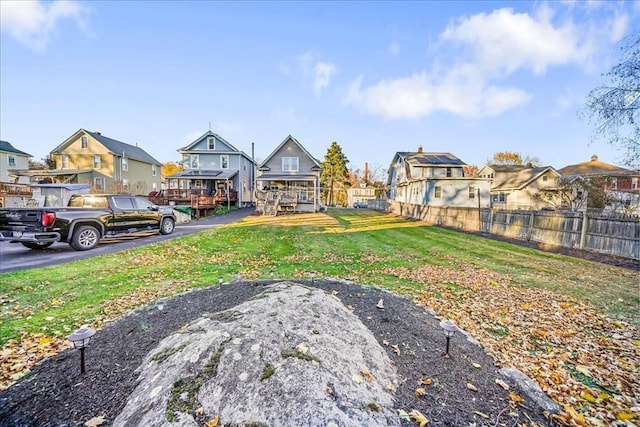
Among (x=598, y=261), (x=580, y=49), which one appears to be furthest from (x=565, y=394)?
(x=580, y=49)

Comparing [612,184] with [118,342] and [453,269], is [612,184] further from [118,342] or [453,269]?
[118,342]

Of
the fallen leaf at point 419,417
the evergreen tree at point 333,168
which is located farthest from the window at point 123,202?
the evergreen tree at point 333,168

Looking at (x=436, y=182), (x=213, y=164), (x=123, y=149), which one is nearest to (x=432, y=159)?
(x=436, y=182)

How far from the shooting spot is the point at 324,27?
13930 mm

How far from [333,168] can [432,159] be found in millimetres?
19306

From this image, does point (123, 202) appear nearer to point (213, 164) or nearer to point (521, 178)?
point (213, 164)

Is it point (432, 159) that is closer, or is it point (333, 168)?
point (432, 159)

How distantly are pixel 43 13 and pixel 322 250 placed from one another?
43.8 ft

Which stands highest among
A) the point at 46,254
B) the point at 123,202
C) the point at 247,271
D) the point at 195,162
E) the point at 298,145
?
the point at 298,145

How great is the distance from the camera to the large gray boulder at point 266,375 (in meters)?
2.15

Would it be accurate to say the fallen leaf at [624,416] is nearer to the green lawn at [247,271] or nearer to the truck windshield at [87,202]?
the green lawn at [247,271]


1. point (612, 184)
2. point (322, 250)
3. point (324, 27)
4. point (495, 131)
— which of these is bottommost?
point (322, 250)

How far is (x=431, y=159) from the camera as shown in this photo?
3394 cm

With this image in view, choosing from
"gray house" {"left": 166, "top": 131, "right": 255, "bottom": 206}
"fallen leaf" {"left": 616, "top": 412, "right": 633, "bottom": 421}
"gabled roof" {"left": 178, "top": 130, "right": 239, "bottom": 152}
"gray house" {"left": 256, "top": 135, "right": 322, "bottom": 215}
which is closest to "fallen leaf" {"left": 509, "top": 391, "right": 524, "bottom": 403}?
"fallen leaf" {"left": 616, "top": 412, "right": 633, "bottom": 421}
